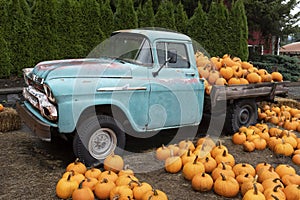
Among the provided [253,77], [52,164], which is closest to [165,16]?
[253,77]

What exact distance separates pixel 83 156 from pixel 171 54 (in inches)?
84.6

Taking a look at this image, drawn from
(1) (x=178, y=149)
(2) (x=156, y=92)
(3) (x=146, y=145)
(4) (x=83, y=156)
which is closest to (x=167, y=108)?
(2) (x=156, y=92)

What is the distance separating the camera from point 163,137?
19.5ft

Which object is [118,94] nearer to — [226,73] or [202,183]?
[202,183]

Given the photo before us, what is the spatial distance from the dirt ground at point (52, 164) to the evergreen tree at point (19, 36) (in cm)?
342

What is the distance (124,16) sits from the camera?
10422 mm

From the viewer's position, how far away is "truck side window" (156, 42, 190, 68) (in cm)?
473

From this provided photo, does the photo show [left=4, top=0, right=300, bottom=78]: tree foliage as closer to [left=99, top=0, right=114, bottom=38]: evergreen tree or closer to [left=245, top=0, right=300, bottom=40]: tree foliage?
[left=99, top=0, right=114, bottom=38]: evergreen tree

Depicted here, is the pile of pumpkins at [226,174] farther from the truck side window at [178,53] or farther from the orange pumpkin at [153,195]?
the truck side window at [178,53]

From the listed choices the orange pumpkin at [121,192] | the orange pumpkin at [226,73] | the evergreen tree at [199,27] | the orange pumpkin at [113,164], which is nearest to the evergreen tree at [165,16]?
the evergreen tree at [199,27]

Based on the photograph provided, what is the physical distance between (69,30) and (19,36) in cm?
153

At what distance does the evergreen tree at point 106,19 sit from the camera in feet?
32.9

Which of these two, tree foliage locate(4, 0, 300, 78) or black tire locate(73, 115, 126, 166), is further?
tree foliage locate(4, 0, 300, 78)

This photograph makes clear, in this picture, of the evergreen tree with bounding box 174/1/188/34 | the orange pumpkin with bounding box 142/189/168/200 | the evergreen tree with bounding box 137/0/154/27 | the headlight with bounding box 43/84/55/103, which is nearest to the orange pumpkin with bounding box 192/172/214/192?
the orange pumpkin with bounding box 142/189/168/200
